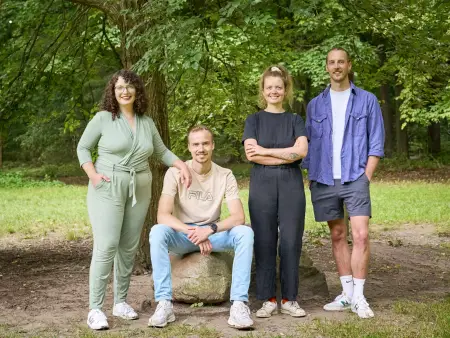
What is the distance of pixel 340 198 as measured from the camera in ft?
18.6

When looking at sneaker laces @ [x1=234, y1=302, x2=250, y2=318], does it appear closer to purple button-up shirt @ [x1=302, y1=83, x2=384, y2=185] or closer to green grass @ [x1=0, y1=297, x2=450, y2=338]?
green grass @ [x1=0, y1=297, x2=450, y2=338]

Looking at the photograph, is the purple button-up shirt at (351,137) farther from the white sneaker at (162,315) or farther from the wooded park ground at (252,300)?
the white sneaker at (162,315)

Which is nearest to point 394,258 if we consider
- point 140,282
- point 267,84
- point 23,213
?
point 140,282

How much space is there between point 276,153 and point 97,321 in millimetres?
1914

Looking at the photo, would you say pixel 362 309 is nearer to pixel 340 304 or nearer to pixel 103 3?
pixel 340 304

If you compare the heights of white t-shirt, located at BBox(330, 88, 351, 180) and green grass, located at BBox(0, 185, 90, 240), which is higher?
white t-shirt, located at BBox(330, 88, 351, 180)

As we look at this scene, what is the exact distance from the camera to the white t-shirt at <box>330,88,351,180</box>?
564 cm

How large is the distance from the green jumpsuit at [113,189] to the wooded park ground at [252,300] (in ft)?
1.77

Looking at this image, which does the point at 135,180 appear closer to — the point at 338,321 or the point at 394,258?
the point at 338,321

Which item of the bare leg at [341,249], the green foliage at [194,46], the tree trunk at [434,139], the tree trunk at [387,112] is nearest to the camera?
the bare leg at [341,249]

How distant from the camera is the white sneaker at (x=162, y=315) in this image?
16.8 feet

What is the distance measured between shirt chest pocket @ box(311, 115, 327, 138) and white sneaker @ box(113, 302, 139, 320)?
2.11 m

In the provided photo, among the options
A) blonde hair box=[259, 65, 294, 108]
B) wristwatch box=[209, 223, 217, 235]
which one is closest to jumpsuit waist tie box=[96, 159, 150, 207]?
wristwatch box=[209, 223, 217, 235]

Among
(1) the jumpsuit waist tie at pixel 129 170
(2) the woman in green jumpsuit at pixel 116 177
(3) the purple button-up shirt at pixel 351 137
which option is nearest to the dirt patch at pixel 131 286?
(2) the woman in green jumpsuit at pixel 116 177
